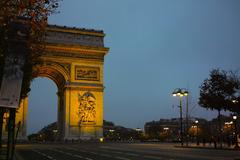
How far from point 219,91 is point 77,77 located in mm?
20539

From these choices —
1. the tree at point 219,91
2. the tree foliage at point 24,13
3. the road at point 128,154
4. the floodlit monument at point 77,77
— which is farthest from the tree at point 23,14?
the floodlit monument at point 77,77

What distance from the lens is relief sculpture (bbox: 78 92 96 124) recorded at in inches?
2180

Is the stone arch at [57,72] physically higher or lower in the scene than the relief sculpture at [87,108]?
higher

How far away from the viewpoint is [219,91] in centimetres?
4331

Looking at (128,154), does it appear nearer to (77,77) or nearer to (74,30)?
(77,77)

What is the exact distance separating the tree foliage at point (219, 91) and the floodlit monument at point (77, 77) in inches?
669

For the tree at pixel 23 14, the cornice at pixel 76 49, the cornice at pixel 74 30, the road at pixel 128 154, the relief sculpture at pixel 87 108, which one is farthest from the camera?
the cornice at pixel 74 30

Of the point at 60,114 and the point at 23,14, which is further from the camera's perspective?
the point at 60,114

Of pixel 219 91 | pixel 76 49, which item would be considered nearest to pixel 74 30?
pixel 76 49

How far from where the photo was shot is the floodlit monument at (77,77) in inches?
2158

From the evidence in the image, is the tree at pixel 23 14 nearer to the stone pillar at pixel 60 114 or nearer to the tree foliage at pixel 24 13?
the tree foliage at pixel 24 13

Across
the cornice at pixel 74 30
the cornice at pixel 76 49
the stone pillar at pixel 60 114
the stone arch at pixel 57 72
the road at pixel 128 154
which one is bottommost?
the road at pixel 128 154

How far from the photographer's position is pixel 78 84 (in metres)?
55.8

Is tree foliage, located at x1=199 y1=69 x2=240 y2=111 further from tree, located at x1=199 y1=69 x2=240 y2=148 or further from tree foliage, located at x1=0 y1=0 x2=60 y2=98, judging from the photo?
tree foliage, located at x1=0 y1=0 x2=60 y2=98
